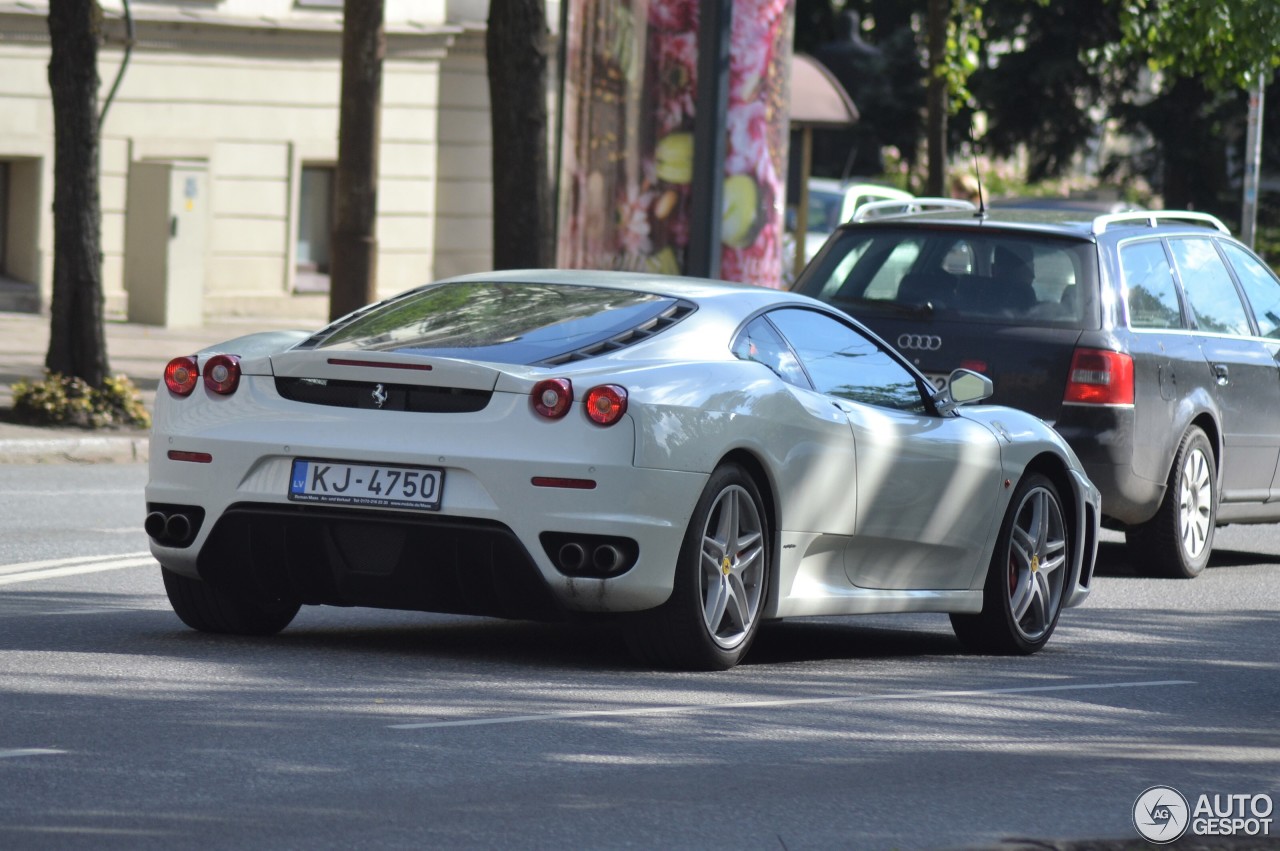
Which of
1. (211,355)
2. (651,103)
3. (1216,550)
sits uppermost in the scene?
(651,103)

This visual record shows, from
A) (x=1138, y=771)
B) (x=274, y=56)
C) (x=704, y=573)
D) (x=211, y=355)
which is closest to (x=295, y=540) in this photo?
(x=211, y=355)

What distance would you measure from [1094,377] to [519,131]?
8474 mm

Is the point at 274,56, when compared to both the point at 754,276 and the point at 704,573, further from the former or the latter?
the point at 704,573

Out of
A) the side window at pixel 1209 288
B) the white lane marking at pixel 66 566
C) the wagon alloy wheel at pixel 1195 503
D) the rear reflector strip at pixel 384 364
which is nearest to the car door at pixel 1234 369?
the side window at pixel 1209 288

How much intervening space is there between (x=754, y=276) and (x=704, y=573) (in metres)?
12.4

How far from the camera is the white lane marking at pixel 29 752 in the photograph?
591 cm

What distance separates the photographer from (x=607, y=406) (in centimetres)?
735

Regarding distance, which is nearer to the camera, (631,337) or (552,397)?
(552,397)

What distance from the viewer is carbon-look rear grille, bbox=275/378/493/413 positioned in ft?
24.4

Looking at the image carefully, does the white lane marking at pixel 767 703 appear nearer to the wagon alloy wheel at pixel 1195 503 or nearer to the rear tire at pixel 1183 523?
the rear tire at pixel 1183 523

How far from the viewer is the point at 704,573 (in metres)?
7.64

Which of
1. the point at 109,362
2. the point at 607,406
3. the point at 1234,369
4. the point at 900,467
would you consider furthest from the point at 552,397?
the point at 109,362

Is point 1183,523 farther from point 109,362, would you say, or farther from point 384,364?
point 109,362

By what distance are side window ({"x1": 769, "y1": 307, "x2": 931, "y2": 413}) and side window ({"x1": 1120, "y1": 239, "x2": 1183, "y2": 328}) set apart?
9.89 ft
